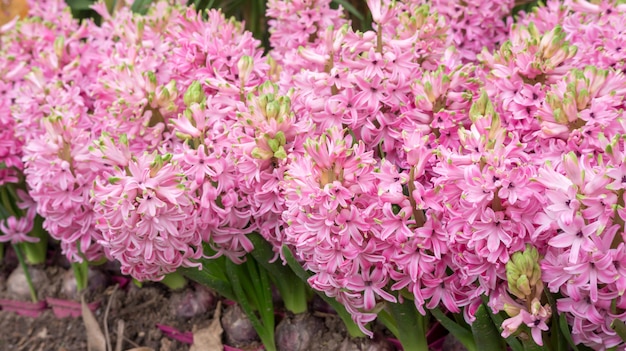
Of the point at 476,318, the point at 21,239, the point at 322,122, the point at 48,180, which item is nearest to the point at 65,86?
the point at 48,180

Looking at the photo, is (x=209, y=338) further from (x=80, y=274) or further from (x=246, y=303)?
(x=80, y=274)

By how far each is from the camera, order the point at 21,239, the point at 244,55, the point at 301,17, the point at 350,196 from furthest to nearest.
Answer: the point at 21,239, the point at 301,17, the point at 244,55, the point at 350,196

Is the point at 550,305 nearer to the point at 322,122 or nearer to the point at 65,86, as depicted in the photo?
the point at 322,122

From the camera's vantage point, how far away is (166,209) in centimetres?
132

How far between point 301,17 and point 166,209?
2.26 ft

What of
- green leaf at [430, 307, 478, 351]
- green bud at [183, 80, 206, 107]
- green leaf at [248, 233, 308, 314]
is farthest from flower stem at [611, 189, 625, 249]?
green bud at [183, 80, 206, 107]

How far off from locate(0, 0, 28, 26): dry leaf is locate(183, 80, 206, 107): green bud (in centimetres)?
148

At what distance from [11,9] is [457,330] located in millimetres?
2169

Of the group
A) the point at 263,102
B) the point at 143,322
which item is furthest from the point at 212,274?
the point at 263,102

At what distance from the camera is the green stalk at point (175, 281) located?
1901 mm

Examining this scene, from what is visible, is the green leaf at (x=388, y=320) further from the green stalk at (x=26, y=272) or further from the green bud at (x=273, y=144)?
the green stalk at (x=26, y=272)

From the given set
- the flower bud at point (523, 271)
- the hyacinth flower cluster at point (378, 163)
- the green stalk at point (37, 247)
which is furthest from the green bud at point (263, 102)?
the green stalk at point (37, 247)

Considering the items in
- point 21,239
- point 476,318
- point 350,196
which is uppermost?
point 350,196

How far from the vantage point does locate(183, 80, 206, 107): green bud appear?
1479 mm
